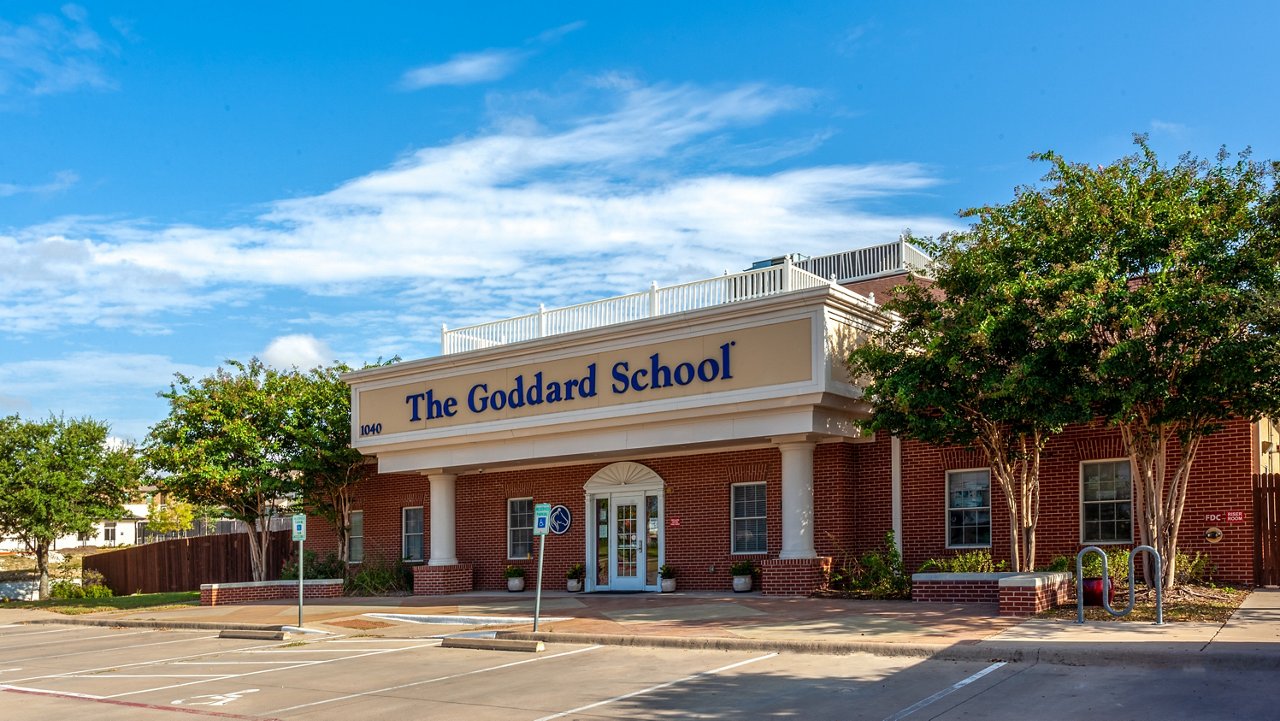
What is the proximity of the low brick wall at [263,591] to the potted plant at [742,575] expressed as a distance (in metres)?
10.9

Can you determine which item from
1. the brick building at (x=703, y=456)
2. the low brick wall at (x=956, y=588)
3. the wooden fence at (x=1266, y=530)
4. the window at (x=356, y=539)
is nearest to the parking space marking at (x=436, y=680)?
the brick building at (x=703, y=456)

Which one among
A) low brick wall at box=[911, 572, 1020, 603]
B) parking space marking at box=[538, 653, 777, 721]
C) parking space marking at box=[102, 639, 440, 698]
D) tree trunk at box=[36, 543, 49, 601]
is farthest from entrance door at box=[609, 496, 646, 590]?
tree trunk at box=[36, 543, 49, 601]

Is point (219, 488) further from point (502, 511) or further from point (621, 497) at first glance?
point (621, 497)

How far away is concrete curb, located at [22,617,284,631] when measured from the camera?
2204cm

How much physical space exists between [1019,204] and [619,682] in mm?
10240

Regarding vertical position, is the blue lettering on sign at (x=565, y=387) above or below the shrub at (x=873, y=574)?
above

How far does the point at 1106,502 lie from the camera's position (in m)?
20.9

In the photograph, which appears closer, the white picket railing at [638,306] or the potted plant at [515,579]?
the white picket railing at [638,306]

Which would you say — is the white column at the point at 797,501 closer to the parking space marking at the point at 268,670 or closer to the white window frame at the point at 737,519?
the white window frame at the point at 737,519

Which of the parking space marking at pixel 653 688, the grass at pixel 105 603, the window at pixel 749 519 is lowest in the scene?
the grass at pixel 105 603

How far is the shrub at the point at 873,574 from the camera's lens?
21156mm

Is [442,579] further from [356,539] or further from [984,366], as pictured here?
[984,366]

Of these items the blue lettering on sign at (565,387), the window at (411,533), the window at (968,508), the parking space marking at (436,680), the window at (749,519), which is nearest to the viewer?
the parking space marking at (436,680)

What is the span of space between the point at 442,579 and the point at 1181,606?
55.2 feet
